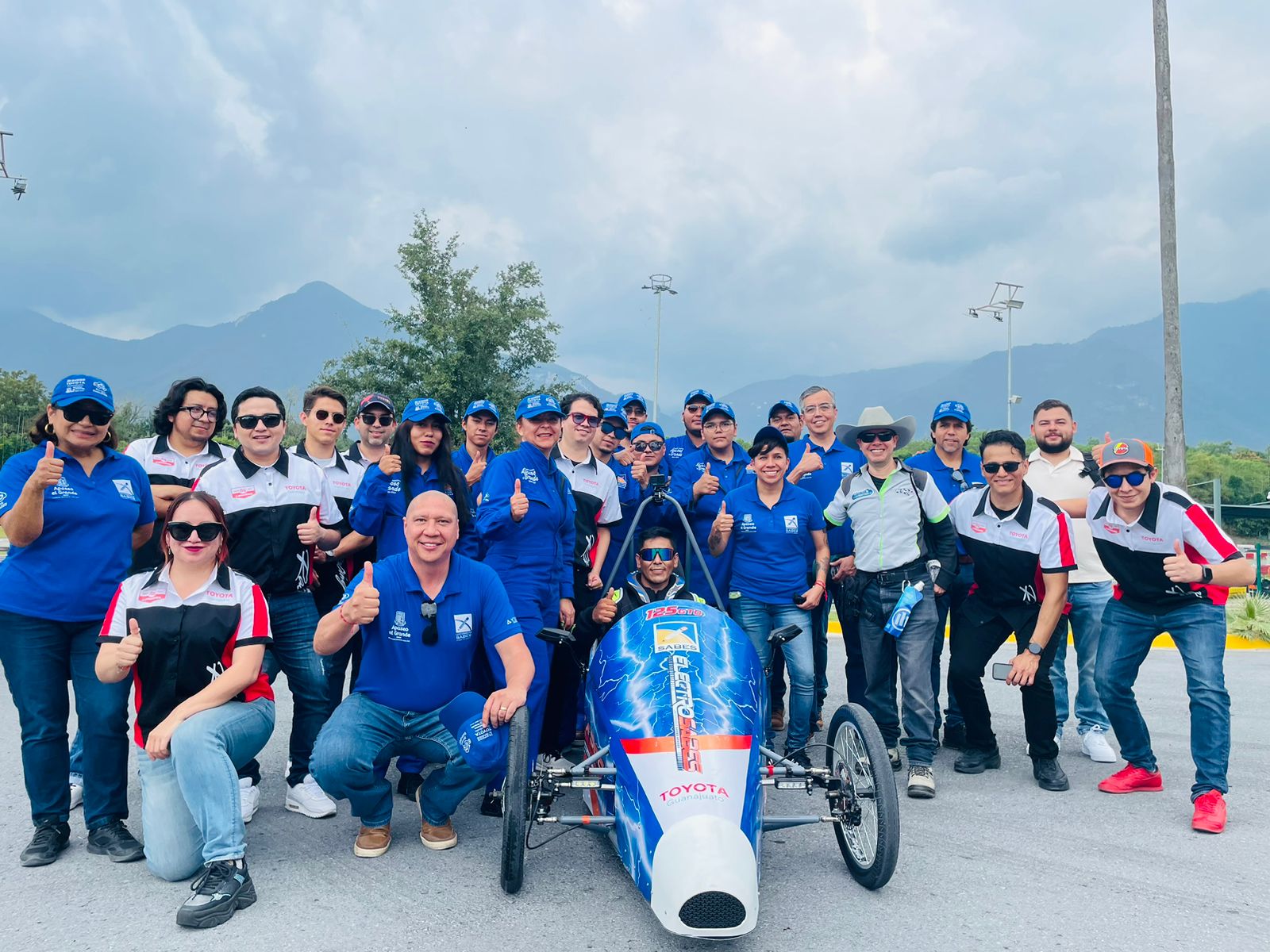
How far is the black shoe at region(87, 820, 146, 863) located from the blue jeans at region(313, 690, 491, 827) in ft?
2.87

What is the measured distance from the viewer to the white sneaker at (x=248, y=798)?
4.67m

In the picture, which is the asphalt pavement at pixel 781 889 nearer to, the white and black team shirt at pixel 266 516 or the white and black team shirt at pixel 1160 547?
the white and black team shirt at pixel 1160 547

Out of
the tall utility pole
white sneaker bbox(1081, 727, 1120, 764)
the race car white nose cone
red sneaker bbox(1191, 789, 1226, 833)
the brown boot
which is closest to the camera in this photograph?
the race car white nose cone

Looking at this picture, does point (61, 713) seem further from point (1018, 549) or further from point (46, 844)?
point (1018, 549)

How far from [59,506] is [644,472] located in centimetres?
342

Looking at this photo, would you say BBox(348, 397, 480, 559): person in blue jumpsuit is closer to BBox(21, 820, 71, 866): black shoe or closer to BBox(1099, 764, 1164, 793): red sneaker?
BBox(21, 820, 71, 866): black shoe

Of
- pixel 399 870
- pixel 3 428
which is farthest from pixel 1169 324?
pixel 3 428

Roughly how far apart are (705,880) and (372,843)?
1916 mm

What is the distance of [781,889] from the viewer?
3.85 m

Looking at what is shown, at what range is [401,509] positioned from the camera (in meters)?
5.11

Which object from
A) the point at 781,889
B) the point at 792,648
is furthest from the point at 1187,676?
the point at 781,889

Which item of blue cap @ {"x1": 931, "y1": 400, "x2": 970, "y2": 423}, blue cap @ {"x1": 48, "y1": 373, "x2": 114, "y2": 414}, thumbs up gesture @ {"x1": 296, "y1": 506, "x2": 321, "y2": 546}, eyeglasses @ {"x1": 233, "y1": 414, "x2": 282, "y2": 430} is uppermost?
blue cap @ {"x1": 931, "y1": 400, "x2": 970, "y2": 423}

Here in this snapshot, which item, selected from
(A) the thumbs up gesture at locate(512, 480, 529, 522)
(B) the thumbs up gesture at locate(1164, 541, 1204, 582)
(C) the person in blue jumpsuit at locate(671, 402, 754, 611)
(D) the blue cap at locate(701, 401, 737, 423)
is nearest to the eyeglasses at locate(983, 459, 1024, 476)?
(B) the thumbs up gesture at locate(1164, 541, 1204, 582)

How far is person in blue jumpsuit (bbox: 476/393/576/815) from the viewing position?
4883 mm
